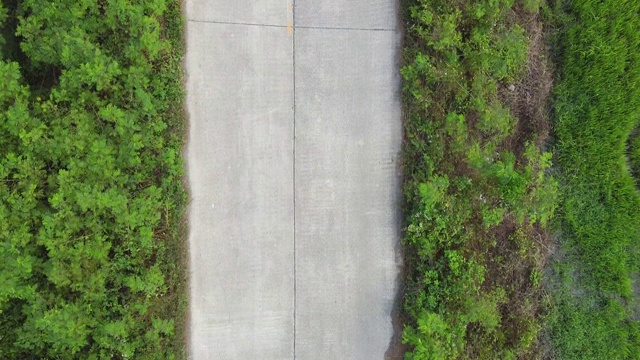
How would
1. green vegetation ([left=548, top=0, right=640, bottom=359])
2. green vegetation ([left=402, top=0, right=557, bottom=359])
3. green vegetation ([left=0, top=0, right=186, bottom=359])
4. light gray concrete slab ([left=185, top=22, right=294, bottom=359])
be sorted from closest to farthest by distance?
green vegetation ([left=0, top=0, right=186, bottom=359]), green vegetation ([left=402, top=0, right=557, bottom=359]), light gray concrete slab ([left=185, top=22, right=294, bottom=359]), green vegetation ([left=548, top=0, right=640, bottom=359])

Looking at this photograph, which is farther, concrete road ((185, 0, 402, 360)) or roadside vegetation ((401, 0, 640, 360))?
concrete road ((185, 0, 402, 360))

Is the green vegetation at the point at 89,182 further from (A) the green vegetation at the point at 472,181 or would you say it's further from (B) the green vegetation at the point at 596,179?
(B) the green vegetation at the point at 596,179

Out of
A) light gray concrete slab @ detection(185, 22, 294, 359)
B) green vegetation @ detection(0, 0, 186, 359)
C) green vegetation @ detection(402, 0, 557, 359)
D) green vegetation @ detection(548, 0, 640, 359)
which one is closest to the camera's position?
green vegetation @ detection(0, 0, 186, 359)

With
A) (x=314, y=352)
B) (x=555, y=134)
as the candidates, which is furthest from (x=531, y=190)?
(x=314, y=352)

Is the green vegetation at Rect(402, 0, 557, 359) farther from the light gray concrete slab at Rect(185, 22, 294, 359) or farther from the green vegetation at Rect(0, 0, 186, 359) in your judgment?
the green vegetation at Rect(0, 0, 186, 359)

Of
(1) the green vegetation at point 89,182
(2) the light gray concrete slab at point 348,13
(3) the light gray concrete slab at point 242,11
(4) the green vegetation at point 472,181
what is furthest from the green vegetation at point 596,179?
(1) the green vegetation at point 89,182

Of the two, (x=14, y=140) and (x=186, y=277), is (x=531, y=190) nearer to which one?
(x=186, y=277)

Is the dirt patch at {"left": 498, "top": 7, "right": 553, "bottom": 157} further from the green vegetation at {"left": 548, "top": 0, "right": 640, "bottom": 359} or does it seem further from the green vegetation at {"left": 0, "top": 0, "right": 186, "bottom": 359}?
the green vegetation at {"left": 0, "top": 0, "right": 186, "bottom": 359}

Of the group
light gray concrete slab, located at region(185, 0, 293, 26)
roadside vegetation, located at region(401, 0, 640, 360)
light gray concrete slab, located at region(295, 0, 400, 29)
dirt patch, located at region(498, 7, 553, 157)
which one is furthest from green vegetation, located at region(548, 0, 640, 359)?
light gray concrete slab, located at region(185, 0, 293, 26)

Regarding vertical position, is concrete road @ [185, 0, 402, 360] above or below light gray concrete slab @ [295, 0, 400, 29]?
below
